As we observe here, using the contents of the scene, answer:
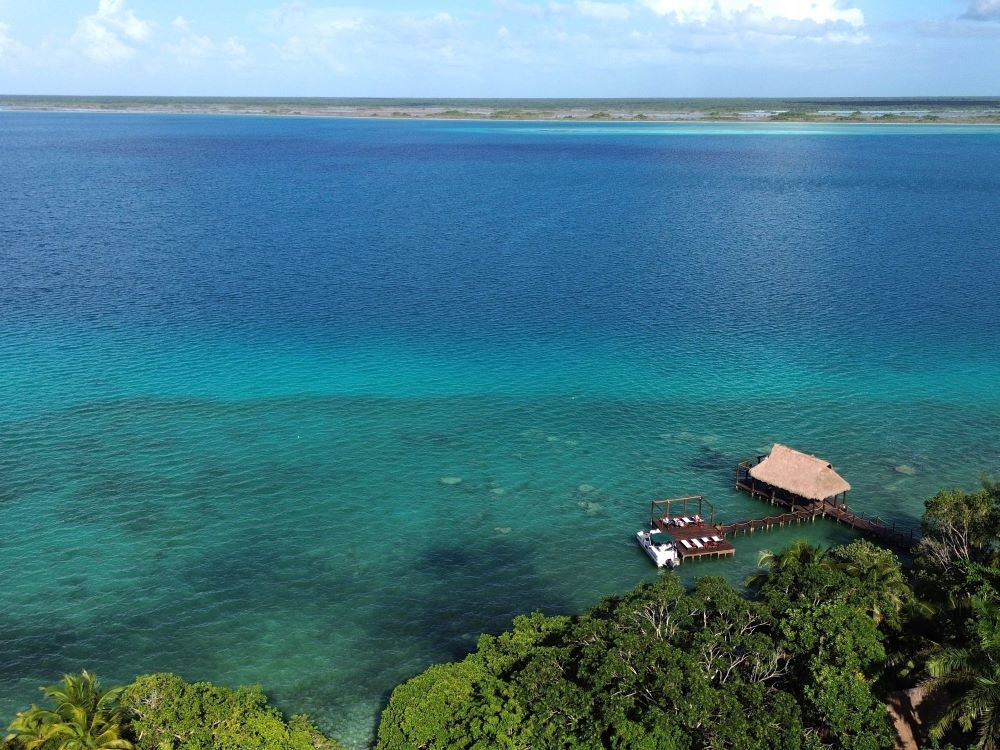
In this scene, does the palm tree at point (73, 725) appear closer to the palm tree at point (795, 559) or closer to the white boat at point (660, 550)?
the palm tree at point (795, 559)

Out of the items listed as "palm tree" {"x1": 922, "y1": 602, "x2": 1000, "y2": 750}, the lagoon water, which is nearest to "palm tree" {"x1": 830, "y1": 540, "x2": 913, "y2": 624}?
"palm tree" {"x1": 922, "y1": 602, "x2": 1000, "y2": 750}

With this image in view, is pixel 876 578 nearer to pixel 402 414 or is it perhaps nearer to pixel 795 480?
pixel 795 480

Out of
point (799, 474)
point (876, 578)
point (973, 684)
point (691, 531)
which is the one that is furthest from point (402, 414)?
point (973, 684)

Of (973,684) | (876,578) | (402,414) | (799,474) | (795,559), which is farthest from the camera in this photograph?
(402,414)

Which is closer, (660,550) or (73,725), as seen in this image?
(73,725)

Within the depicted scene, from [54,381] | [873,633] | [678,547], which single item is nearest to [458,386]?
[678,547]

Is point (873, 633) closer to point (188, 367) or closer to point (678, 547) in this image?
point (678, 547)

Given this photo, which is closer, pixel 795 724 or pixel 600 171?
pixel 795 724
